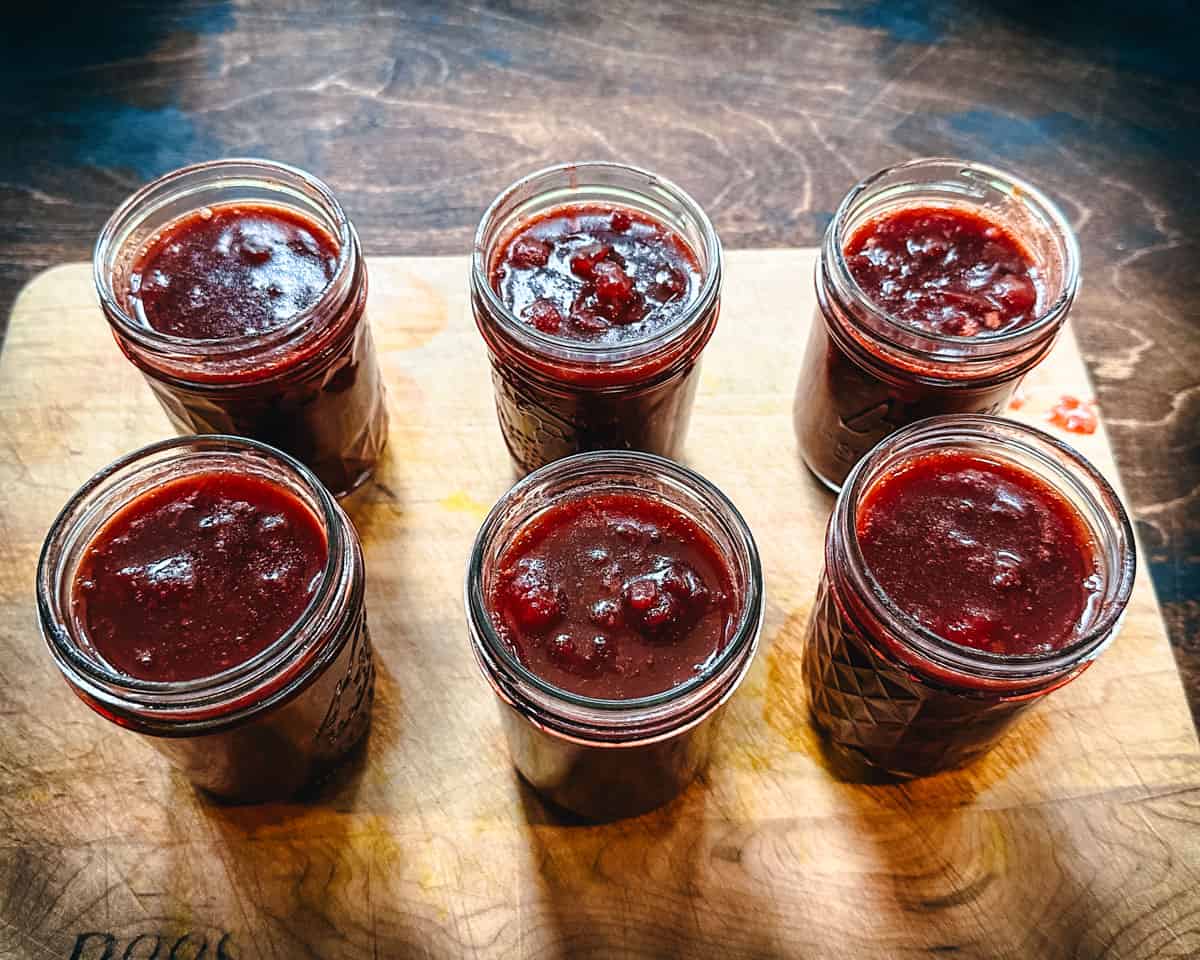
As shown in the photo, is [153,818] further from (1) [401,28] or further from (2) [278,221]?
(1) [401,28]

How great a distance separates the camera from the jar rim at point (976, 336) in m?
2.37

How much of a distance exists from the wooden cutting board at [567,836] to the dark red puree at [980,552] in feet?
1.40

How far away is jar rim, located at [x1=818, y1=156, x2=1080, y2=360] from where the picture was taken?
7.76 feet

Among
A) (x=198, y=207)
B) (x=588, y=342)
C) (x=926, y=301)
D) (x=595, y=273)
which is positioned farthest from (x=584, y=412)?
(x=198, y=207)

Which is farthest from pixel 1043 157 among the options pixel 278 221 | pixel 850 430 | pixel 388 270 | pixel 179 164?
pixel 179 164

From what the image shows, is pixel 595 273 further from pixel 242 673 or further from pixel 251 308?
pixel 242 673

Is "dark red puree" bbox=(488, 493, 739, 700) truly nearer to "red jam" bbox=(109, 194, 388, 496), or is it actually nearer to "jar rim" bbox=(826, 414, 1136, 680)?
"jar rim" bbox=(826, 414, 1136, 680)

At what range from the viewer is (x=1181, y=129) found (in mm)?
3875

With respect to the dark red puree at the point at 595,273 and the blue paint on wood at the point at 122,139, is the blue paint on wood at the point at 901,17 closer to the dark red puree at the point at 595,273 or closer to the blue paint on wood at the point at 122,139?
the dark red puree at the point at 595,273

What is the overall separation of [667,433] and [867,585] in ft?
2.38

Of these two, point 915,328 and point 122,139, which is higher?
point 915,328

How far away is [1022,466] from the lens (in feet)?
7.79

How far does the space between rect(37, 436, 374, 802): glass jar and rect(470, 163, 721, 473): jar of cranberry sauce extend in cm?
50

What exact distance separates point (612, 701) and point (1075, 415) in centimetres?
155
